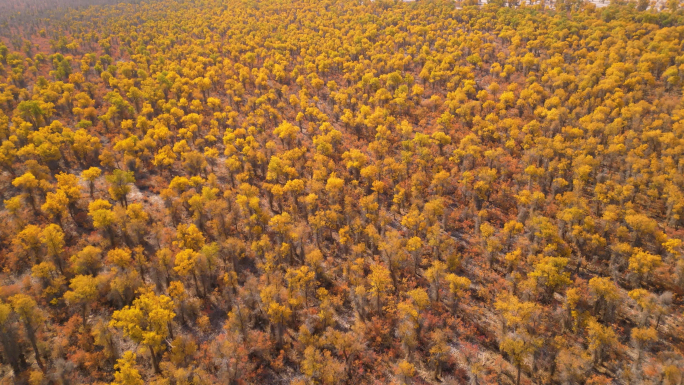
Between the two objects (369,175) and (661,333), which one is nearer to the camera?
(661,333)

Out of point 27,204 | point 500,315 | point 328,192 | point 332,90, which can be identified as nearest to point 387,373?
point 500,315

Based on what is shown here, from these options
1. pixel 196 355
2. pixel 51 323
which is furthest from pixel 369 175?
pixel 51 323

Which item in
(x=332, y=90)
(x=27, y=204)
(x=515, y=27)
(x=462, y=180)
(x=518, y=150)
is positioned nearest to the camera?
(x=27, y=204)

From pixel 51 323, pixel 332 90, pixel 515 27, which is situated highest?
pixel 515 27

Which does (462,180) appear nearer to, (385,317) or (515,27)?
(385,317)

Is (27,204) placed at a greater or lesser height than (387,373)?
greater

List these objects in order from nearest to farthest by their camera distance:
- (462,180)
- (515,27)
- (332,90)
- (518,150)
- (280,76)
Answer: (462,180) < (518,150) < (332,90) < (280,76) < (515,27)

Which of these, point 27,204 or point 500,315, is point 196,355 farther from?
point 27,204
